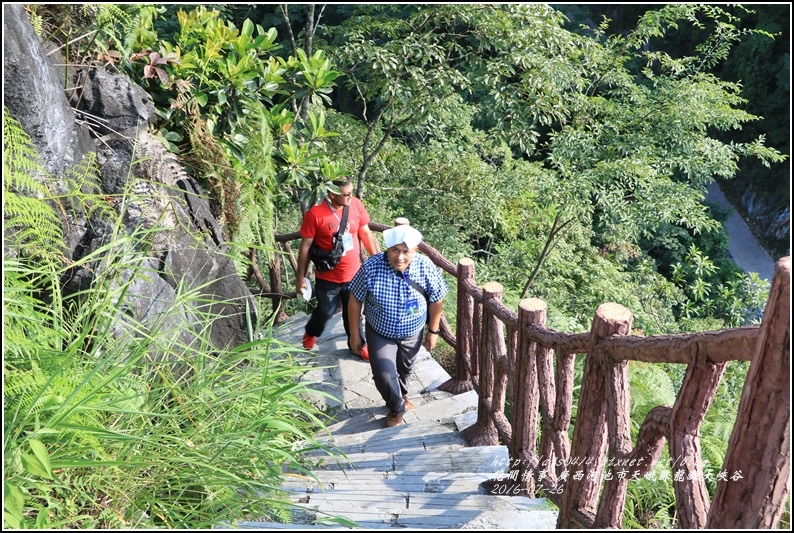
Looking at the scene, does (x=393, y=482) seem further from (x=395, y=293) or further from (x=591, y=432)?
(x=591, y=432)

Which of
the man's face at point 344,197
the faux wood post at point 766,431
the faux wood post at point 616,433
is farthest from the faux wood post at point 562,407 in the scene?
the man's face at point 344,197

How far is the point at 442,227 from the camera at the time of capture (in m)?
11.1

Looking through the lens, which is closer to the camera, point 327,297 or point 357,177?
point 327,297

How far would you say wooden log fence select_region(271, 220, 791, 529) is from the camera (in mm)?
1806

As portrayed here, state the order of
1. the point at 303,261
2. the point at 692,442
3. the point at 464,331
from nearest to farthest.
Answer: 1. the point at 692,442
2. the point at 464,331
3. the point at 303,261

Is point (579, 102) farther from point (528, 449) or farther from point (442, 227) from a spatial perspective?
point (528, 449)

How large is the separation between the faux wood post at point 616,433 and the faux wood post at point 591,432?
0.14ft

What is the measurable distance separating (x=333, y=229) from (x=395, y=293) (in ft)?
3.57

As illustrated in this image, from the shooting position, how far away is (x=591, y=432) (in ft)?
9.66

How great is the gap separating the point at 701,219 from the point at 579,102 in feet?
7.42

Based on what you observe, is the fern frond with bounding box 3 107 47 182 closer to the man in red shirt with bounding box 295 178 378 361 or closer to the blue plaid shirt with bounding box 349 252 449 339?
the blue plaid shirt with bounding box 349 252 449 339

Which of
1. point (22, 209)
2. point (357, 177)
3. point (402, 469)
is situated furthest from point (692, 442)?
point (357, 177)

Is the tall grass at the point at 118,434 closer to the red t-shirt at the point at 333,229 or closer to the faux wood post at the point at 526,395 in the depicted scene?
the faux wood post at the point at 526,395

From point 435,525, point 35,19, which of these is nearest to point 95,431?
point 435,525
